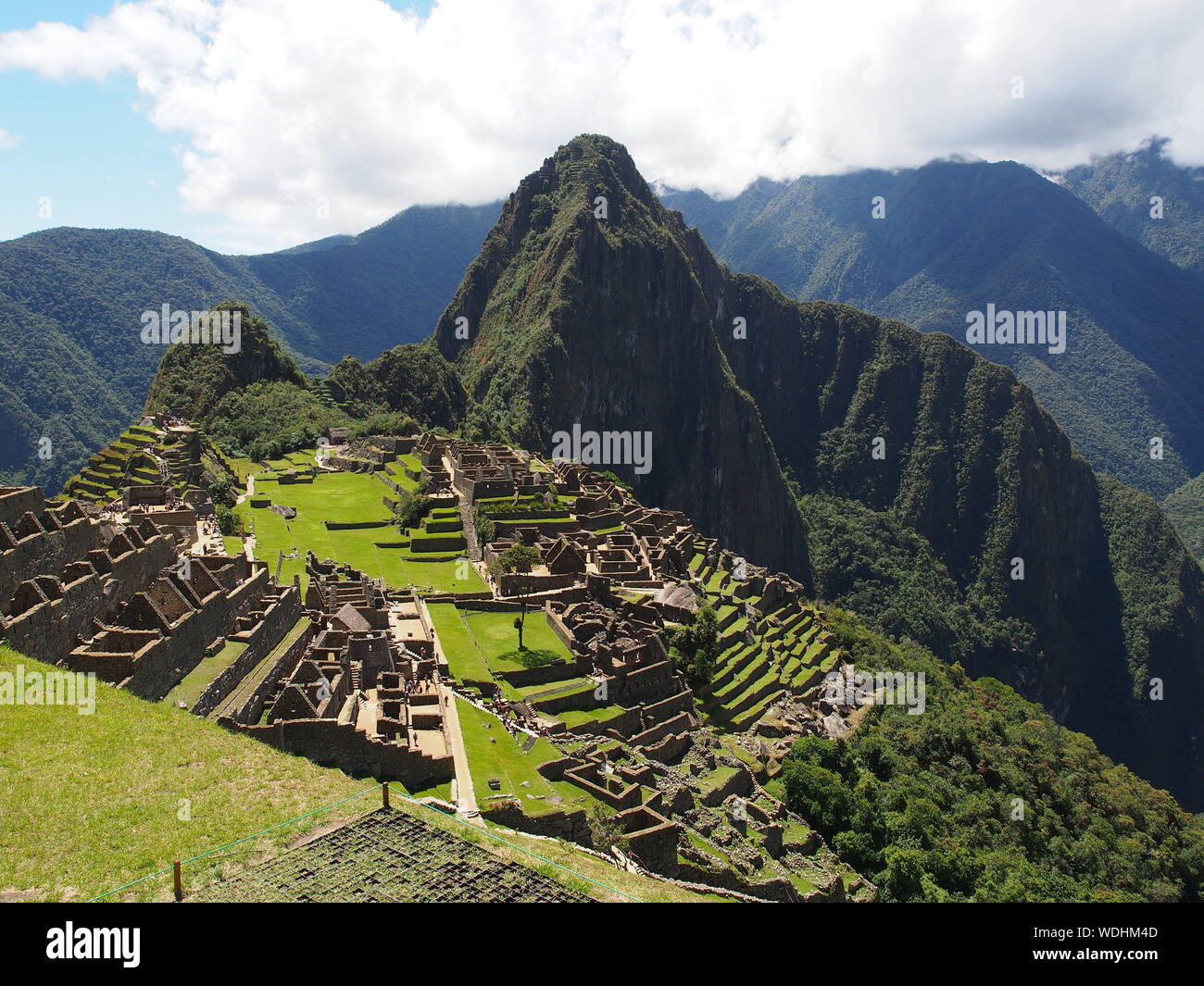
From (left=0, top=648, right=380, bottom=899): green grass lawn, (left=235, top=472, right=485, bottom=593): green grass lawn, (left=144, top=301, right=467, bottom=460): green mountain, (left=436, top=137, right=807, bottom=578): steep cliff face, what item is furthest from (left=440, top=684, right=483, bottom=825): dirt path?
(left=436, top=137, right=807, bottom=578): steep cliff face

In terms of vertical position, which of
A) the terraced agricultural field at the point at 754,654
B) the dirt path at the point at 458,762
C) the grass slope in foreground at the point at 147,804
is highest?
the grass slope in foreground at the point at 147,804

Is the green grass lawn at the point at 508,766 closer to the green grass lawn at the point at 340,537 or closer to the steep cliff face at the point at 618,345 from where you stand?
the green grass lawn at the point at 340,537

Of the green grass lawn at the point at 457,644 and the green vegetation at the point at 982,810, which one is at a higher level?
the green grass lawn at the point at 457,644

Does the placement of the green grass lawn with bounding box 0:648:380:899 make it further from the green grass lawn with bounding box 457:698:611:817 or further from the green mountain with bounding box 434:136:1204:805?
the green mountain with bounding box 434:136:1204:805

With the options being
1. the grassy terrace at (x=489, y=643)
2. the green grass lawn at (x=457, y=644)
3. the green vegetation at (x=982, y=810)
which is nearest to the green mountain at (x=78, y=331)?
the green grass lawn at (x=457, y=644)

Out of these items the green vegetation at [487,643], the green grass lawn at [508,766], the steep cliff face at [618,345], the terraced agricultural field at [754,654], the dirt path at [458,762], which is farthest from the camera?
the steep cliff face at [618,345]

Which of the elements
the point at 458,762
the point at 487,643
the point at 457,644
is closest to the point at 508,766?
the point at 458,762

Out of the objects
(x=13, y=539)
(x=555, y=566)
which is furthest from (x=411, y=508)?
(x=13, y=539)
